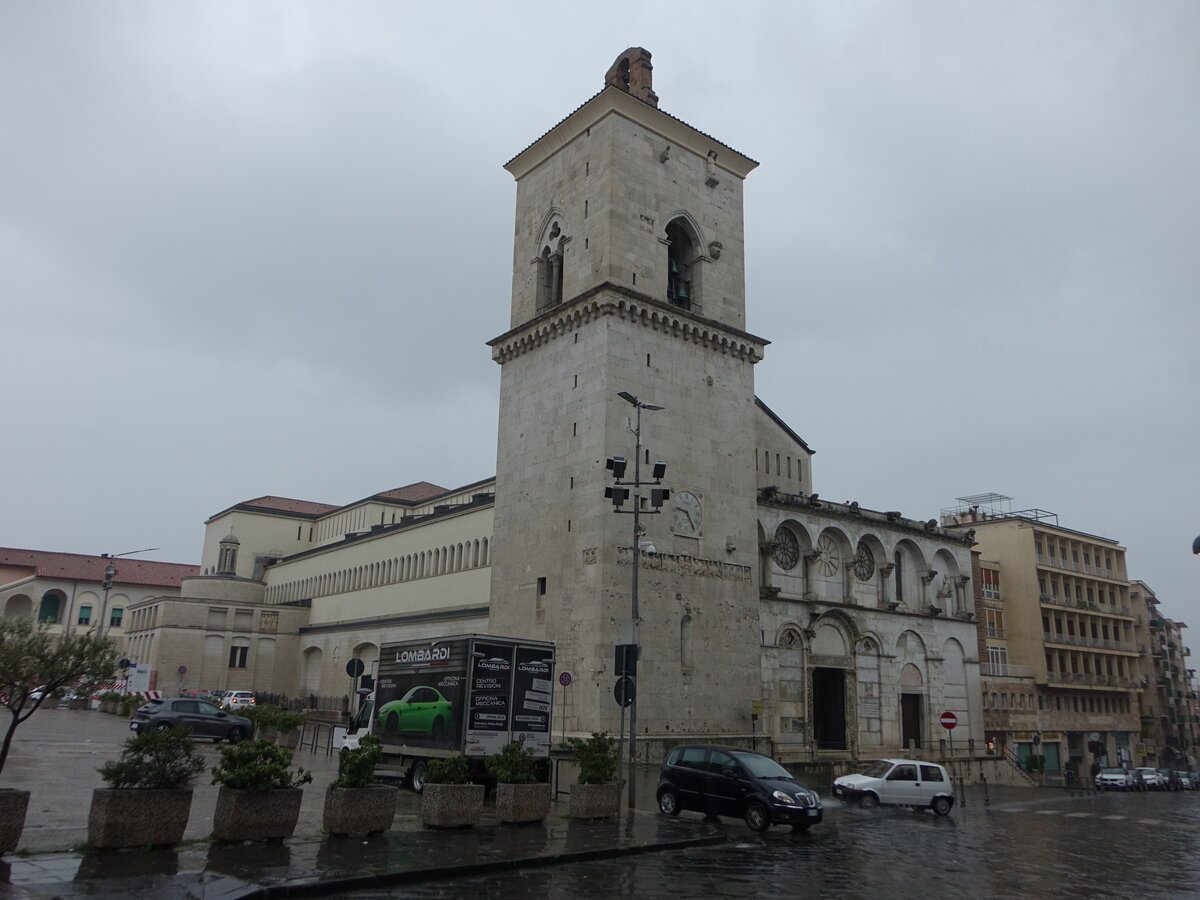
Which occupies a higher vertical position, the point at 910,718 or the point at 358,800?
the point at 910,718

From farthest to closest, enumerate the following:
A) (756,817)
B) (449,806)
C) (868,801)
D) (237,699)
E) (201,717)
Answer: (237,699) → (201,717) → (868,801) → (756,817) → (449,806)

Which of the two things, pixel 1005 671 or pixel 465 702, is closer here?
pixel 465 702

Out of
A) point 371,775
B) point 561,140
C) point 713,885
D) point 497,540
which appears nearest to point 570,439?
point 497,540

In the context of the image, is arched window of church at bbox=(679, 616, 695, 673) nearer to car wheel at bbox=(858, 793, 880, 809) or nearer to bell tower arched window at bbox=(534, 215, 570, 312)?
car wheel at bbox=(858, 793, 880, 809)

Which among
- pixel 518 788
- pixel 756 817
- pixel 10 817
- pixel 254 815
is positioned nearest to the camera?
pixel 10 817

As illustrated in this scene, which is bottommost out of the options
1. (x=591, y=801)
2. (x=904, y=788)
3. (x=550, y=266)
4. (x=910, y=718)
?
(x=904, y=788)

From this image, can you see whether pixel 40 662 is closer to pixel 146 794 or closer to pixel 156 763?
pixel 156 763

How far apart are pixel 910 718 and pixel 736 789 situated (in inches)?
1094

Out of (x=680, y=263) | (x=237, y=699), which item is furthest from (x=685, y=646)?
(x=237, y=699)

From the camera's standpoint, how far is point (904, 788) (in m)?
25.6

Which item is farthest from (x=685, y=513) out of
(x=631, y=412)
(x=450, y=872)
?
(x=450, y=872)

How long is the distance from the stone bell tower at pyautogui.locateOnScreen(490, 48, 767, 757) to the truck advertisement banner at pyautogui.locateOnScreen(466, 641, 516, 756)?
10324 millimetres

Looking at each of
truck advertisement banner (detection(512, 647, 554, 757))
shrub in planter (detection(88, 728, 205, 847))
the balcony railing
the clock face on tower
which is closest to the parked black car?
truck advertisement banner (detection(512, 647, 554, 757))

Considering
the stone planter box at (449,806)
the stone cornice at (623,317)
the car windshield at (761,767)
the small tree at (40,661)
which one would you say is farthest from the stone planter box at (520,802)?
the stone cornice at (623,317)
